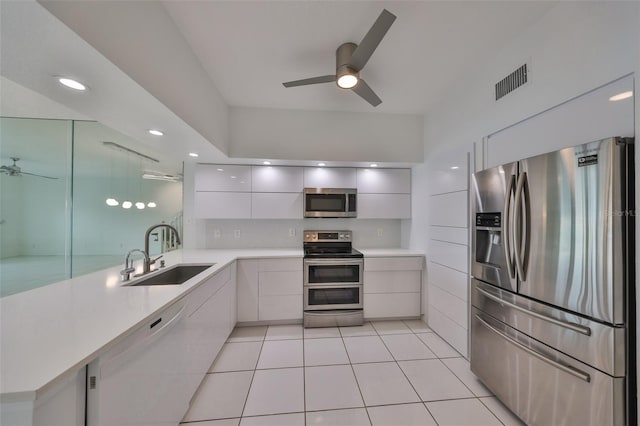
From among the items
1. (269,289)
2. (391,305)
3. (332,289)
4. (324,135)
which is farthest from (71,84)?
(391,305)

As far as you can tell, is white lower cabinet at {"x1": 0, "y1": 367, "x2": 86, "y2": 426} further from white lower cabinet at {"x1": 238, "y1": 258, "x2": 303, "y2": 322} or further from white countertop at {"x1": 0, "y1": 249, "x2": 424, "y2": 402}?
white lower cabinet at {"x1": 238, "y1": 258, "x2": 303, "y2": 322}

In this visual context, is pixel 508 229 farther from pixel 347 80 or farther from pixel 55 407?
pixel 55 407

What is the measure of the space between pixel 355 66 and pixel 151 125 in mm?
1652

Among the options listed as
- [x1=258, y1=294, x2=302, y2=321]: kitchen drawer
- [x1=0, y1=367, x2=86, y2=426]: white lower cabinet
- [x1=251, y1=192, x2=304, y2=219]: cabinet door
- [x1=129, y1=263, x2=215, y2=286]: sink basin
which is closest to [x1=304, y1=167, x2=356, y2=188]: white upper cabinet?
[x1=251, y1=192, x2=304, y2=219]: cabinet door

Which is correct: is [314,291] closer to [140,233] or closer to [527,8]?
[140,233]

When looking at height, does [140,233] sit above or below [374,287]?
above

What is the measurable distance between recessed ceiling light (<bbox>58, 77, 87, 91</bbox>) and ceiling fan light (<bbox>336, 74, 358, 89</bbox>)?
1.58 meters

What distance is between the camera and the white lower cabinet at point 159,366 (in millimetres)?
874

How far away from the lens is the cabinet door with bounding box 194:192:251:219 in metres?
3.01

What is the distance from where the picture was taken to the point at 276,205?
3.11 metres

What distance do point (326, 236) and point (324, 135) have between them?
4.73ft

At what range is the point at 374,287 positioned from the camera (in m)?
2.90

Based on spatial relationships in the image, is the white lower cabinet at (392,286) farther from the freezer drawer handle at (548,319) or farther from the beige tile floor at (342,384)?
the freezer drawer handle at (548,319)

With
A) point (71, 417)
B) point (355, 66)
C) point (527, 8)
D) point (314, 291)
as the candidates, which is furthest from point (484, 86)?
point (71, 417)
